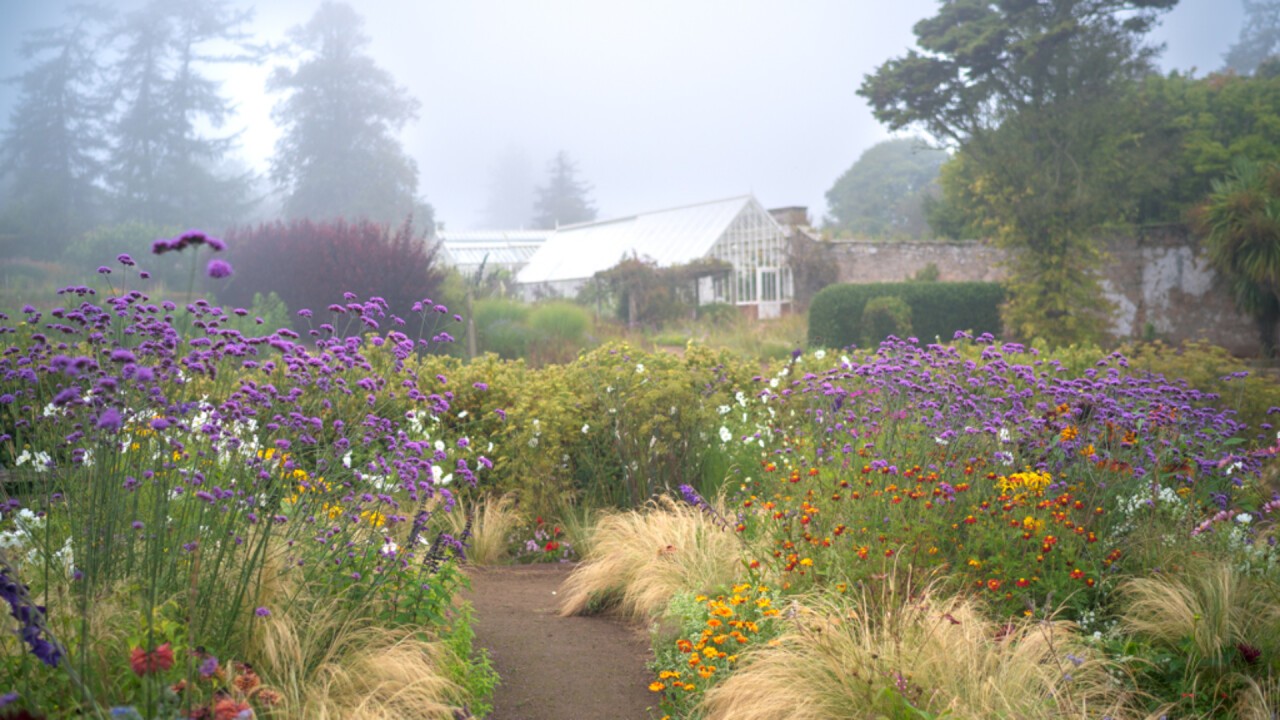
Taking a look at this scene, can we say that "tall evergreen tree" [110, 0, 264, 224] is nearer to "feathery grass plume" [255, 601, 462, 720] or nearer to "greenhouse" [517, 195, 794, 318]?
"greenhouse" [517, 195, 794, 318]

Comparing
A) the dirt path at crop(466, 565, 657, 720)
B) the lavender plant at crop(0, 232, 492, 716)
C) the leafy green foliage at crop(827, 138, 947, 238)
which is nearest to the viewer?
the lavender plant at crop(0, 232, 492, 716)

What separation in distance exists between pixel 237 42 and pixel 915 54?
28034 millimetres

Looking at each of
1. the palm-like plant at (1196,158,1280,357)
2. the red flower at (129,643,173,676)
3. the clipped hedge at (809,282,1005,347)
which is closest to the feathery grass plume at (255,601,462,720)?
the red flower at (129,643,173,676)

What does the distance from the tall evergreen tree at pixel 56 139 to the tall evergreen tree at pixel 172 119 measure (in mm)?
1469

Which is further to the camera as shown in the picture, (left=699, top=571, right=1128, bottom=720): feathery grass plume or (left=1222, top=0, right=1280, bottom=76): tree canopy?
(left=1222, top=0, right=1280, bottom=76): tree canopy

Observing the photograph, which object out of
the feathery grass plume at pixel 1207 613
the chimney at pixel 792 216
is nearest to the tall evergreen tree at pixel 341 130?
the chimney at pixel 792 216

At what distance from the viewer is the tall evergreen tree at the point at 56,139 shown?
916 inches

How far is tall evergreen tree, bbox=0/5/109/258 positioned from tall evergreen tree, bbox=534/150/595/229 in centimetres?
3987

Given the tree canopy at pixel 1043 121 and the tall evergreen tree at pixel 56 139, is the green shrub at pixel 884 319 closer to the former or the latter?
the tree canopy at pixel 1043 121

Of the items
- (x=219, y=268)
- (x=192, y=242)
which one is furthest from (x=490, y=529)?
(x=192, y=242)

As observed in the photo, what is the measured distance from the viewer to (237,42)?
37656mm

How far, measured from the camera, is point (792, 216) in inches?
1151

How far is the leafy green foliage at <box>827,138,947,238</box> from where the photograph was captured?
5931 cm

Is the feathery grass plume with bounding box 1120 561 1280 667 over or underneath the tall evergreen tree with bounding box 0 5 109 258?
underneath
